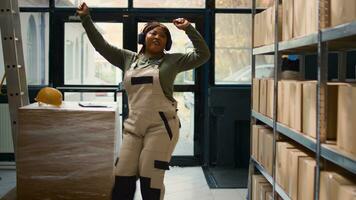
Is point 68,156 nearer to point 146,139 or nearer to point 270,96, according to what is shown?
point 146,139

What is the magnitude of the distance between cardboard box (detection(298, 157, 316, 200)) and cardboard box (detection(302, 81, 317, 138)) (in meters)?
0.13

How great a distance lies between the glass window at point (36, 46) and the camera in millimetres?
5801

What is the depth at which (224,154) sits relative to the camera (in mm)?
5871

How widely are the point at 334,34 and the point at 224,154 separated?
14.1 ft

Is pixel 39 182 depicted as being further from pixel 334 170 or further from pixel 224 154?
pixel 224 154

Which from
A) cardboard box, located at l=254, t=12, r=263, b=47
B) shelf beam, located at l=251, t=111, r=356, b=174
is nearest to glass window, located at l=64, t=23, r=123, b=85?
cardboard box, located at l=254, t=12, r=263, b=47

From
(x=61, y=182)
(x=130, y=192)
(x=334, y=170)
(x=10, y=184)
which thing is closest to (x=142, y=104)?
(x=130, y=192)

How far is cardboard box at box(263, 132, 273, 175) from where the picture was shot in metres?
2.83

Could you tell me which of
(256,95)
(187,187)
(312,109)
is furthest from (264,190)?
(187,187)

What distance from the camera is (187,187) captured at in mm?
4703

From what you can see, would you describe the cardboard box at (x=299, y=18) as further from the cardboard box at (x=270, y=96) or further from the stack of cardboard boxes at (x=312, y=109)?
the cardboard box at (x=270, y=96)

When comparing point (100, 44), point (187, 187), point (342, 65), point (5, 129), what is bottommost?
point (187, 187)

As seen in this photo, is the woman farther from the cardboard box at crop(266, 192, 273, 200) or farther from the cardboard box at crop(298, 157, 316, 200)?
the cardboard box at crop(298, 157, 316, 200)

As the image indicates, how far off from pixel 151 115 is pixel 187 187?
2139 mm
